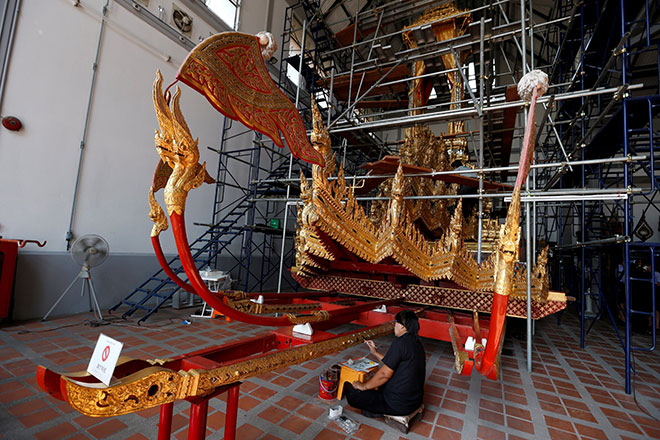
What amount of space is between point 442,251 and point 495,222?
401 cm

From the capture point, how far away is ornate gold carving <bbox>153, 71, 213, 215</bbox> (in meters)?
1.26

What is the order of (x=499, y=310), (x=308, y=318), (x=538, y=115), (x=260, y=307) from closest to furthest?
(x=499, y=310), (x=308, y=318), (x=260, y=307), (x=538, y=115)

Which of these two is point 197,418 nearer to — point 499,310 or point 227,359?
point 227,359

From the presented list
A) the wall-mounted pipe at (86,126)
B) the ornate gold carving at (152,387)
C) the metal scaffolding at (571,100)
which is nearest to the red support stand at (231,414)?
the ornate gold carving at (152,387)

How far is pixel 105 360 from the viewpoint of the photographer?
0.93 meters

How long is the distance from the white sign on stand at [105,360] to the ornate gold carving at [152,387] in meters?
0.04

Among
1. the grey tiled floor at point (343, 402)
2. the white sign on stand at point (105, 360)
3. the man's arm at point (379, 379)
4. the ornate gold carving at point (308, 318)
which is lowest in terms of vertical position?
the grey tiled floor at point (343, 402)

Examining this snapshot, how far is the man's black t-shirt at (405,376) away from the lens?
191cm

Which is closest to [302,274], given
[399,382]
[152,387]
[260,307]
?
[260,307]

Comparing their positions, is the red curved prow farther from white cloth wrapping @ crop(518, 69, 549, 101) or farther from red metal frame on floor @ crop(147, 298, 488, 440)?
white cloth wrapping @ crop(518, 69, 549, 101)

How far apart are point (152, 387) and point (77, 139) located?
5.06 m

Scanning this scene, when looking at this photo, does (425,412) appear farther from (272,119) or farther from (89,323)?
(89,323)

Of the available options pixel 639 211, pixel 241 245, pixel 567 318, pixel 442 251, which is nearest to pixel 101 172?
pixel 241 245

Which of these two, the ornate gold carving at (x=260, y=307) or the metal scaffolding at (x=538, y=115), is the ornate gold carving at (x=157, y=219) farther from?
the metal scaffolding at (x=538, y=115)
